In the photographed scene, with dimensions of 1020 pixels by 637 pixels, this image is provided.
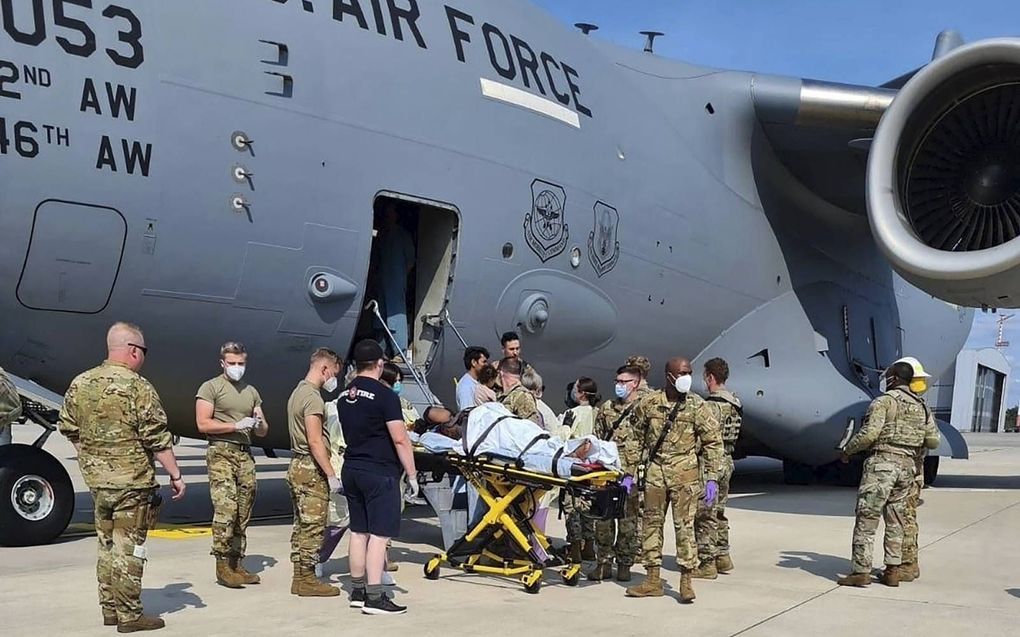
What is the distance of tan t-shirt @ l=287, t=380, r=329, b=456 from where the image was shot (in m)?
6.31

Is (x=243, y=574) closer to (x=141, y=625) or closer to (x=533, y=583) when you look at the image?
(x=141, y=625)

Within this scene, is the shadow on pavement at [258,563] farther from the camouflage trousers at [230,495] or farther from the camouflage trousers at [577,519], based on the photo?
the camouflage trousers at [577,519]

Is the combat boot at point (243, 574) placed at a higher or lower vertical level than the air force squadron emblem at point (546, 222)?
lower

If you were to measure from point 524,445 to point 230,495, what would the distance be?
1707 mm

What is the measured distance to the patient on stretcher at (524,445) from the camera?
254 inches

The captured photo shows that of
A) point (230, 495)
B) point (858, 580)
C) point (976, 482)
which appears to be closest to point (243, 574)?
point (230, 495)

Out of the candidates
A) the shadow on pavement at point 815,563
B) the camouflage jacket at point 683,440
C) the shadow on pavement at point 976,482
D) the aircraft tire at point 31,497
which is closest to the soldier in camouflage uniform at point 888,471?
the shadow on pavement at point 815,563

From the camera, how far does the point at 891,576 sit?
693 cm

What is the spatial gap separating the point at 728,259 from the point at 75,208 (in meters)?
7.12

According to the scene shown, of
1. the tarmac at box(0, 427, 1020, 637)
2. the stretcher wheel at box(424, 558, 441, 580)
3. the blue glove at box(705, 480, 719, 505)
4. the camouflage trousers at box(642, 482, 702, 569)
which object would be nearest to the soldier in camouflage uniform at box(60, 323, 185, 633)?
the tarmac at box(0, 427, 1020, 637)

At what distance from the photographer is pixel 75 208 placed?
6887mm

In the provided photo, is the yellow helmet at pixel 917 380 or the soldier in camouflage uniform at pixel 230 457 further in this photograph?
the yellow helmet at pixel 917 380

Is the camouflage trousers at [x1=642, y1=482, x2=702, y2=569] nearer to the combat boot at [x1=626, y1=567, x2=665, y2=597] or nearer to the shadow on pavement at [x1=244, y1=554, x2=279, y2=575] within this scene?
the combat boot at [x1=626, y1=567, x2=665, y2=597]

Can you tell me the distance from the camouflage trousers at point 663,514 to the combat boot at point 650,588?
5 centimetres
